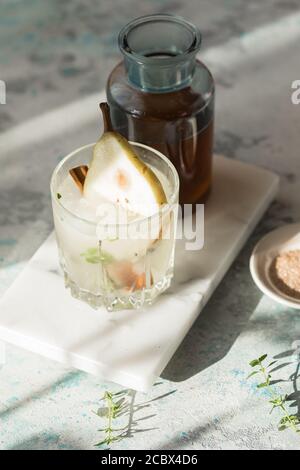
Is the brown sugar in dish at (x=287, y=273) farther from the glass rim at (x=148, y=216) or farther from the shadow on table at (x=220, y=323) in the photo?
the glass rim at (x=148, y=216)

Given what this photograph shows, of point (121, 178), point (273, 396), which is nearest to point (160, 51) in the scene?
point (121, 178)

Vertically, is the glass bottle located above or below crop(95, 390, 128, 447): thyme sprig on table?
above

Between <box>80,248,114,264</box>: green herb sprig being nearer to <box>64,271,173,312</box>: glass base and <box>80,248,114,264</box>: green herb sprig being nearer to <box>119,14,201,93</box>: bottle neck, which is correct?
<box>64,271,173,312</box>: glass base

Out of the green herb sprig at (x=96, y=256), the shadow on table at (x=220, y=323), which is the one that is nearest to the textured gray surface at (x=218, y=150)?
the shadow on table at (x=220, y=323)

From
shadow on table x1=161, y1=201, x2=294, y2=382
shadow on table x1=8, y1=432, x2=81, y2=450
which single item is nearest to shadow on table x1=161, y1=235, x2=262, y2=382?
shadow on table x1=161, y1=201, x2=294, y2=382

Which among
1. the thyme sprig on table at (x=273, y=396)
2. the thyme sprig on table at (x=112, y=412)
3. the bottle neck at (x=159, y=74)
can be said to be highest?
the bottle neck at (x=159, y=74)

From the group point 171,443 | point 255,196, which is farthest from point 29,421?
point 255,196
